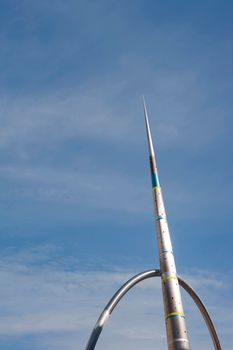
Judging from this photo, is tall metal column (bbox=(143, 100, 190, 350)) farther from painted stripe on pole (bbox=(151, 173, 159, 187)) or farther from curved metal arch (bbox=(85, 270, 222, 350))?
curved metal arch (bbox=(85, 270, 222, 350))

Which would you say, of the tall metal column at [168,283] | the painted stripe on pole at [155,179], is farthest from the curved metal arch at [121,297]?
the painted stripe on pole at [155,179]

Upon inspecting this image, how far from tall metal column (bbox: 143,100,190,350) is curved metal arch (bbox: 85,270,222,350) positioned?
5.07 m

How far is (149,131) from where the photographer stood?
52.9 m

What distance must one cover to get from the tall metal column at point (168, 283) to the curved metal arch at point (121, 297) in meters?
5.07

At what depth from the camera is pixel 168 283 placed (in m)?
39.1

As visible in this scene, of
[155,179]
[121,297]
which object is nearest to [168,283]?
[121,297]

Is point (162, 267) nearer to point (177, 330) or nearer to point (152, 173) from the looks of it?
point (177, 330)

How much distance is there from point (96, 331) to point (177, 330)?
7.90 meters

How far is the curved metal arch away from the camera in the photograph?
131 feet

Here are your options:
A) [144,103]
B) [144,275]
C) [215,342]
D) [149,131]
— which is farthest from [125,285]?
[144,103]

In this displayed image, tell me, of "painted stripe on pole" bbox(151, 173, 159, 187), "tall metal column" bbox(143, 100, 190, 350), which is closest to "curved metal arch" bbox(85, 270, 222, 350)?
"tall metal column" bbox(143, 100, 190, 350)

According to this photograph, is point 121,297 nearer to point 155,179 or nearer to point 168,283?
point 168,283

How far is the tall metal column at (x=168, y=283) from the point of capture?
117 feet

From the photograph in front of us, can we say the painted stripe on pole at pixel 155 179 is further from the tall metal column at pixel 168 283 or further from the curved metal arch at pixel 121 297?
the curved metal arch at pixel 121 297
